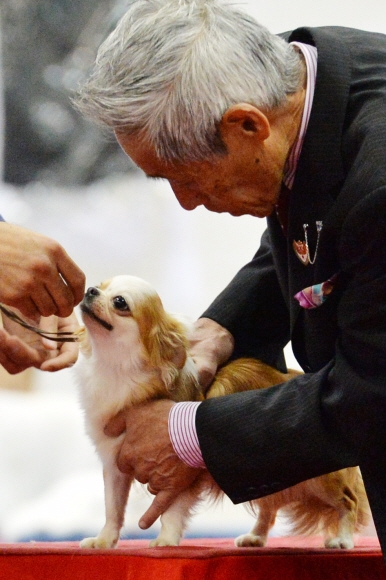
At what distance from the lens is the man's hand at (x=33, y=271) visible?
1.45 metres

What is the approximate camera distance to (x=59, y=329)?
201 centimetres

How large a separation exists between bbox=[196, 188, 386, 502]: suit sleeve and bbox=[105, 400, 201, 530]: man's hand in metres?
0.14

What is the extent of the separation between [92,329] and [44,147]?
53.4 inches

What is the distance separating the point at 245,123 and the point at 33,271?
523mm

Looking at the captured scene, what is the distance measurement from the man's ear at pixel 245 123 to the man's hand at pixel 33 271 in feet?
1.51

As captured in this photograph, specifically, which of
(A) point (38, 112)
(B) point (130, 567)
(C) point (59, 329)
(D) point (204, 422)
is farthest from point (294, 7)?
(B) point (130, 567)

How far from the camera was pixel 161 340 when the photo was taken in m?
1.70

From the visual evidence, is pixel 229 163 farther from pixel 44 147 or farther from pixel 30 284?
pixel 44 147

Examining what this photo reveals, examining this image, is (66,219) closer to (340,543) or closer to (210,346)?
(210,346)

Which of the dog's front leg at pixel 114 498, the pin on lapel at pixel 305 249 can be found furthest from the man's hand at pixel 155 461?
the pin on lapel at pixel 305 249

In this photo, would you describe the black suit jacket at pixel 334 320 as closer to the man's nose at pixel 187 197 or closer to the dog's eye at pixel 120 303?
the man's nose at pixel 187 197

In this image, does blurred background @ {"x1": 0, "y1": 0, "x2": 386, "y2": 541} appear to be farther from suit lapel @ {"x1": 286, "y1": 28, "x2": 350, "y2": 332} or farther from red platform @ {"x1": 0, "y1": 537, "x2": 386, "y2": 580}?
suit lapel @ {"x1": 286, "y1": 28, "x2": 350, "y2": 332}

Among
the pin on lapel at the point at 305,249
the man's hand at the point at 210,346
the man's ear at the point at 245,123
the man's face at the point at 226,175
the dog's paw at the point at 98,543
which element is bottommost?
the dog's paw at the point at 98,543

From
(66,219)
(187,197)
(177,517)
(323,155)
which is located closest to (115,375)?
(177,517)
